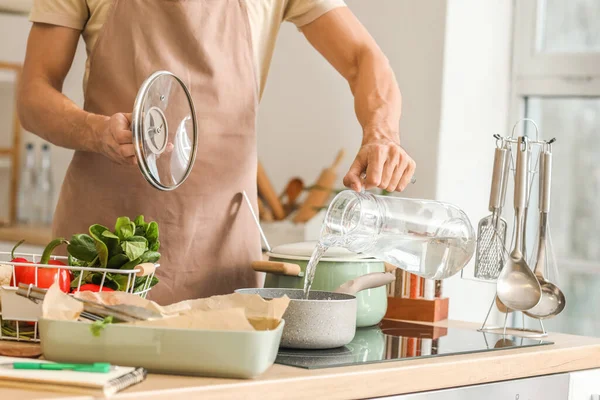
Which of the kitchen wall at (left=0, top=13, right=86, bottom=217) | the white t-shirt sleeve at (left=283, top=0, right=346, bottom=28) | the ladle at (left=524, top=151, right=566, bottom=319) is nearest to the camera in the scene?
the ladle at (left=524, top=151, right=566, bottom=319)

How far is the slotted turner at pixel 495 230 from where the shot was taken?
4.91 ft

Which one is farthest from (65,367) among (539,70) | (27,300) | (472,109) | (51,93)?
(539,70)

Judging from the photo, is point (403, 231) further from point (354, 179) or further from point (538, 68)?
point (538, 68)

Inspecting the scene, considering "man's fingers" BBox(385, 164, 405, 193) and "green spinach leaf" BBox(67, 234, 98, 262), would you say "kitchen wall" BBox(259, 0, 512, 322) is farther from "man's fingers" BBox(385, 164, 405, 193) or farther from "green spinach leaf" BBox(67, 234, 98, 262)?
"green spinach leaf" BBox(67, 234, 98, 262)

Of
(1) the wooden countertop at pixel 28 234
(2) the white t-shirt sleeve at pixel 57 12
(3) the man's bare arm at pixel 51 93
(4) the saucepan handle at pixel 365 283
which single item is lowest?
(1) the wooden countertop at pixel 28 234

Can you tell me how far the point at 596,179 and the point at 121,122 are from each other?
193cm

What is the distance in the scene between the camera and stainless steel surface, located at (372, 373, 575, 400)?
3.66 ft

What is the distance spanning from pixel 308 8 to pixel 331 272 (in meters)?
0.56

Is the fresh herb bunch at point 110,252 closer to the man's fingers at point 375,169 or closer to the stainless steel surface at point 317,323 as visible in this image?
the stainless steel surface at point 317,323

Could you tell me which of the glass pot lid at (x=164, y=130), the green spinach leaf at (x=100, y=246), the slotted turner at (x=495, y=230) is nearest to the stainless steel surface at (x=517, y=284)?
the slotted turner at (x=495, y=230)

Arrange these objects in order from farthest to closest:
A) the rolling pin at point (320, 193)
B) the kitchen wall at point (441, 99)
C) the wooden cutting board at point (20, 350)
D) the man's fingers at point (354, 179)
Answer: the rolling pin at point (320, 193)
the kitchen wall at point (441, 99)
the man's fingers at point (354, 179)
the wooden cutting board at point (20, 350)

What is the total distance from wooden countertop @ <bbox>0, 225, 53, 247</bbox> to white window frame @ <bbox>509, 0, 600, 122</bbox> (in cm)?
170

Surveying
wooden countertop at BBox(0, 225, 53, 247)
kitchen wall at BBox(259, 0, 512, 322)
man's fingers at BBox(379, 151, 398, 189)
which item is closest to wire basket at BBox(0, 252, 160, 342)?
man's fingers at BBox(379, 151, 398, 189)

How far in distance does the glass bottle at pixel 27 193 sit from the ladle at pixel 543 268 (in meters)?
2.60
